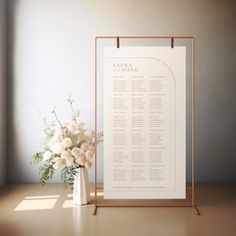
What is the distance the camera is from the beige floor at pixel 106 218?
2756 millimetres

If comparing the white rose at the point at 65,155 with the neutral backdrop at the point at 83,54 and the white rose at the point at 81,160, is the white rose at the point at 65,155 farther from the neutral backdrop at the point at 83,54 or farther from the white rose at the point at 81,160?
the neutral backdrop at the point at 83,54

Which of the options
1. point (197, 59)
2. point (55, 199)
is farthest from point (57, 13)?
point (55, 199)

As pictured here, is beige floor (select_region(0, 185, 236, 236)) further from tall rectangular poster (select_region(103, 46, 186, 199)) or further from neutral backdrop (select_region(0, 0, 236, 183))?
neutral backdrop (select_region(0, 0, 236, 183))

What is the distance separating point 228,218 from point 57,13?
308cm

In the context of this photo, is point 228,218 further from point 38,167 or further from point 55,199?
point 38,167

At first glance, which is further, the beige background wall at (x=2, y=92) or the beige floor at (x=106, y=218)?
the beige background wall at (x=2, y=92)

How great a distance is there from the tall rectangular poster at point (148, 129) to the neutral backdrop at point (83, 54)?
3.87 ft

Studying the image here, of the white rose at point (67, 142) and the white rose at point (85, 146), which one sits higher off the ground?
the white rose at point (67, 142)

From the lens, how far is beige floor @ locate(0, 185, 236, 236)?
2.76 metres

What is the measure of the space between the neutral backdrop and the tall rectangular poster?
118cm

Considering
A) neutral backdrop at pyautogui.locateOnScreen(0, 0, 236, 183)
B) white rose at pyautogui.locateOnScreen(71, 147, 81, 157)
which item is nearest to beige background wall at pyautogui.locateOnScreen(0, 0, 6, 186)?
neutral backdrop at pyautogui.locateOnScreen(0, 0, 236, 183)

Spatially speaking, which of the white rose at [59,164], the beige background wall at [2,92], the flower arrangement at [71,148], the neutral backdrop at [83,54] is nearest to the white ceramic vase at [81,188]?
the flower arrangement at [71,148]

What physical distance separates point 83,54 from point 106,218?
2.17 meters

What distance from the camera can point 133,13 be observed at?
439 cm
